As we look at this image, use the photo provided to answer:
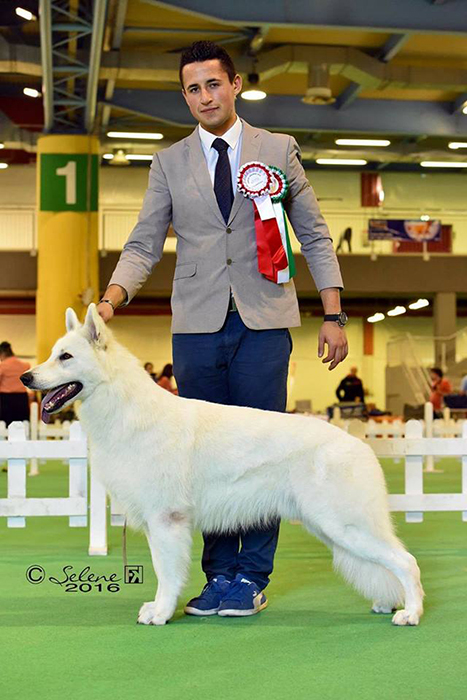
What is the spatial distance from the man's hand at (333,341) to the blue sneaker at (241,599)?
0.94m

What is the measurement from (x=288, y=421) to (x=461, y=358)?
1975 cm

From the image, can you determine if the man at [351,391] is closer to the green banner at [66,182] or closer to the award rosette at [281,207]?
the green banner at [66,182]

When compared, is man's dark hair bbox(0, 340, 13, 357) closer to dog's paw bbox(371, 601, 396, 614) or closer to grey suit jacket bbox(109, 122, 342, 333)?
grey suit jacket bbox(109, 122, 342, 333)

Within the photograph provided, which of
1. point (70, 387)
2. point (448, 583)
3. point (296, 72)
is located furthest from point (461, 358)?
point (70, 387)

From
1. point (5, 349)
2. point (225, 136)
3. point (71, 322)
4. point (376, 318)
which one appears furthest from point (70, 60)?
point (376, 318)

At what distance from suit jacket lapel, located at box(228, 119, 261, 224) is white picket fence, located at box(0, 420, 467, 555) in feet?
7.33

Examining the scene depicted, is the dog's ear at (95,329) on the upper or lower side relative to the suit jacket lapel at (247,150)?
lower

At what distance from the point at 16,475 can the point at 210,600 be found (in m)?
2.67

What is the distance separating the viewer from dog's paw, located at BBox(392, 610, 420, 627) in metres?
3.73

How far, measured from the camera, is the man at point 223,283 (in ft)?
13.1

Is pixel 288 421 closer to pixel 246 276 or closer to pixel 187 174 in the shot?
pixel 246 276

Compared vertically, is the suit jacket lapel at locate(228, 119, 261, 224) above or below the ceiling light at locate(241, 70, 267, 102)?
below

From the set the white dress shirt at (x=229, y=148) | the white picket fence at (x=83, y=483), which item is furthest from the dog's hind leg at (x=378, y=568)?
the white picket fence at (x=83, y=483)

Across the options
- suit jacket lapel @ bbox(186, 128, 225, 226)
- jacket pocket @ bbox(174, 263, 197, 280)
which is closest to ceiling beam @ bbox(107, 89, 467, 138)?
suit jacket lapel @ bbox(186, 128, 225, 226)
